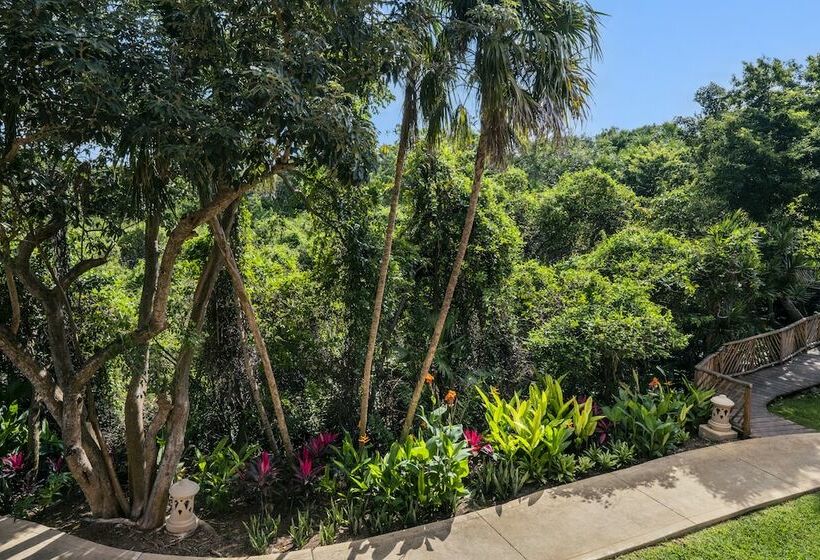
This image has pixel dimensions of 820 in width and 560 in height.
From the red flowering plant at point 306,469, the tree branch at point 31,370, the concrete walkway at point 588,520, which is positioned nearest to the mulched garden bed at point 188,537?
the concrete walkway at point 588,520

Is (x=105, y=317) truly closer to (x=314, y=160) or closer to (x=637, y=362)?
(x=314, y=160)

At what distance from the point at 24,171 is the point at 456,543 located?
5.97m

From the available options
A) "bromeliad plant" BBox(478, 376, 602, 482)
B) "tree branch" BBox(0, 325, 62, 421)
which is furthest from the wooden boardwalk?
"tree branch" BBox(0, 325, 62, 421)

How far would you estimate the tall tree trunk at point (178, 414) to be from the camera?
5.75 m

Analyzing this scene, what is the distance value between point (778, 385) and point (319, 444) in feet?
29.8

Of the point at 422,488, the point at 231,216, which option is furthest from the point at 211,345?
the point at 422,488

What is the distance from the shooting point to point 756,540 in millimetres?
5055

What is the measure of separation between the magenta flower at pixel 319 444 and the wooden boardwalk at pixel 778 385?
6240 millimetres

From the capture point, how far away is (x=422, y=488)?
18.3 feet

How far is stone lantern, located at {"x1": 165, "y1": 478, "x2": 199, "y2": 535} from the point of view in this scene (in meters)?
5.47

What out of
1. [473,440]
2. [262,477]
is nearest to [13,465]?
[262,477]

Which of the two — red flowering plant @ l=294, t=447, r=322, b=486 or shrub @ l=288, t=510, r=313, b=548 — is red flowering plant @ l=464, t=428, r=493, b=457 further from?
shrub @ l=288, t=510, r=313, b=548

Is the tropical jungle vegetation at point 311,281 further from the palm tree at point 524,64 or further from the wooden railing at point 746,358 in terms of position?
the wooden railing at point 746,358

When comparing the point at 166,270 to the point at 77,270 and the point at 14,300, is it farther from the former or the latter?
the point at 14,300
